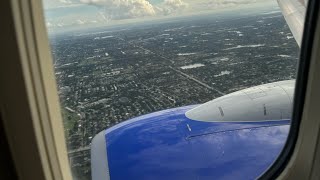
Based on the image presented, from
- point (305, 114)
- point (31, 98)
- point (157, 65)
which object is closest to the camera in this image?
point (31, 98)

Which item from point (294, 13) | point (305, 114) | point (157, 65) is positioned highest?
point (294, 13)

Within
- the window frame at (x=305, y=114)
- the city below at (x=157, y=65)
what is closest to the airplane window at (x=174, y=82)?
the city below at (x=157, y=65)

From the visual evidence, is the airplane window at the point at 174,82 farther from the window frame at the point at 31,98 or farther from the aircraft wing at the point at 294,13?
the window frame at the point at 31,98

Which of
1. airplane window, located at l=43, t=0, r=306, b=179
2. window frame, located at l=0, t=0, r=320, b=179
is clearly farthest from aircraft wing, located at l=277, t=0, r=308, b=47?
window frame, located at l=0, t=0, r=320, b=179

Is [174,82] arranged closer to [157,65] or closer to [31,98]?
[157,65]

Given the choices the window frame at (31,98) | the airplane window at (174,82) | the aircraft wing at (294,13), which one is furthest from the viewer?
the aircraft wing at (294,13)

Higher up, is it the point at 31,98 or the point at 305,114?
the point at 31,98

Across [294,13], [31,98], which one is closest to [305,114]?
[294,13]

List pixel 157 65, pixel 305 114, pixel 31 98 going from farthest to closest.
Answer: pixel 157 65 < pixel 305 114 < pixel 31 98
